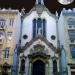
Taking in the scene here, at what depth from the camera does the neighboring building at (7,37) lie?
103 ft

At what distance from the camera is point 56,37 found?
117 feet

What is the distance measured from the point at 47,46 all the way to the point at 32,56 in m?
2.88

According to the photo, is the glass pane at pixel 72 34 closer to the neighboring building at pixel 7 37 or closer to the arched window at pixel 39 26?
the arched window at pixel 39 26

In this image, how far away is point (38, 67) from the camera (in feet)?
108

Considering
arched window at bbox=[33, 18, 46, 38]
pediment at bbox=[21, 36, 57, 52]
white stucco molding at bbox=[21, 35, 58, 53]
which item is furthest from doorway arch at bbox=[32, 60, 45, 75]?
arched window at bbox=[33, 18, 46, 38]

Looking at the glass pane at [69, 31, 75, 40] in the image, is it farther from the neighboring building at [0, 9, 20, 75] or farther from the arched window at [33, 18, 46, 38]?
the neighboring building at [0, 9, 20, 75]

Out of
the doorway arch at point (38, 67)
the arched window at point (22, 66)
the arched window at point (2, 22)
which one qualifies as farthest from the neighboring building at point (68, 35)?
the arched window at point (2, 22)

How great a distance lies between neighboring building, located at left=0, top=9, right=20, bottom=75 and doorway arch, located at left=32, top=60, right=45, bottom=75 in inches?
126

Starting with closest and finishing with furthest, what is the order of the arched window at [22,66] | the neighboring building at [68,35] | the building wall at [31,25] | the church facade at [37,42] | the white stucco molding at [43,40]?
the neighboring building at [68,35]
the church facade at [37,42]
the arched window at [22,66]
the white stucco molding at [43,40]
the building wall at [31,25]

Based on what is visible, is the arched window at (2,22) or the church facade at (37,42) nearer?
the church facade at (37,42)

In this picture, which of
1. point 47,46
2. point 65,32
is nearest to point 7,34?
point 47,46

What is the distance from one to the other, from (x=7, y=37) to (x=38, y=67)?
238 inches

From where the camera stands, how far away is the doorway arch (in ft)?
107

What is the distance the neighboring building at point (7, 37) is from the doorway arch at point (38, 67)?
321 centimetres
